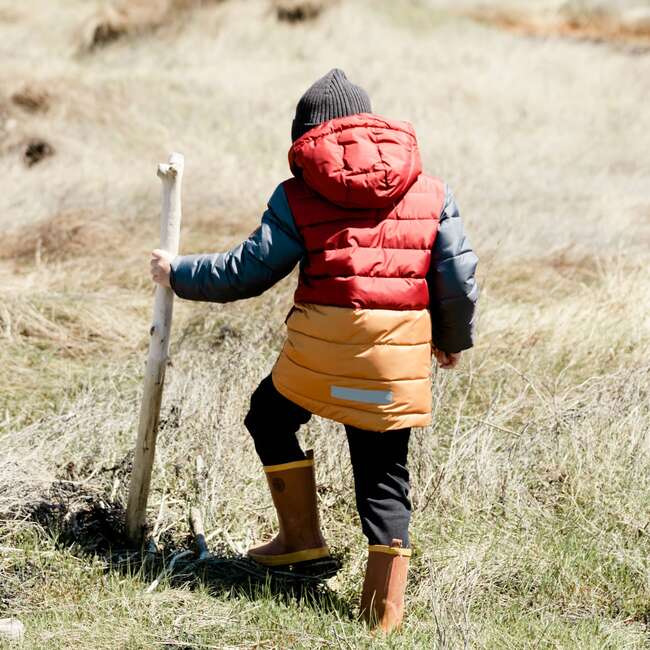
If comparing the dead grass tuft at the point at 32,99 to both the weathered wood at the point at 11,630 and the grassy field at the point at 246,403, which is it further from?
the weathered wood at the point at 11,630

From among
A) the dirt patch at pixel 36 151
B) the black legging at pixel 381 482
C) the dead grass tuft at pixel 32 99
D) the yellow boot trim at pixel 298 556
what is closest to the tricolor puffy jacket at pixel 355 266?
the black legging at pixel 381 482

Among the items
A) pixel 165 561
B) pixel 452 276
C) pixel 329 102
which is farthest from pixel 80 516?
pixel 329 102

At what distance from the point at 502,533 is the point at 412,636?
0.76m

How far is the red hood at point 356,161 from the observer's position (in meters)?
2.65

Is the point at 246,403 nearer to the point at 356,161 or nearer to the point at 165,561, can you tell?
the point at 165,561

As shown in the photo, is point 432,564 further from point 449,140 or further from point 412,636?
point 449,140

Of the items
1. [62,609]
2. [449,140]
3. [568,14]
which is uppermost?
[568,14]

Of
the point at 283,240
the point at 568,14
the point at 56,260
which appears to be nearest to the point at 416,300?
the point at 283,240

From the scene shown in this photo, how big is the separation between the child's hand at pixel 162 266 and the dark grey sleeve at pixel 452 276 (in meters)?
0.79

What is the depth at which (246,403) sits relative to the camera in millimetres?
4234

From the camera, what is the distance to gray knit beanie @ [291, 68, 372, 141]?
2781 millimetres

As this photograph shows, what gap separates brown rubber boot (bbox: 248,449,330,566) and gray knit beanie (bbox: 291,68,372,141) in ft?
3.53

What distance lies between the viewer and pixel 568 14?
64.3 ft

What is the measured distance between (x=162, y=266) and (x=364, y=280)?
0.63 metres
